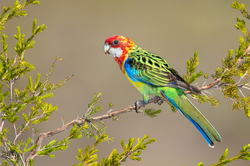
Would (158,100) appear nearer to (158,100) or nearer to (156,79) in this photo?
(158,100)

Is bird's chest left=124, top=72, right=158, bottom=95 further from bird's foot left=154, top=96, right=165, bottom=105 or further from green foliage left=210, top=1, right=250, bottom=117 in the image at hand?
green foliage left=210, top=1, right=250, bottom=117

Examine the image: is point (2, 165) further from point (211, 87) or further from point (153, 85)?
point (211, 87)

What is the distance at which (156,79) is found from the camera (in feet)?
12.7

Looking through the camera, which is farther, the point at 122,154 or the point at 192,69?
the point at 192,69

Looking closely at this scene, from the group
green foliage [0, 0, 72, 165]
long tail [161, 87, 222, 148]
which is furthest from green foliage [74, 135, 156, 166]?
long tail [161, 87, 222, 148]

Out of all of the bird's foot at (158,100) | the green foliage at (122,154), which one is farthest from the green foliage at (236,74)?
the green foliage at (122,154)

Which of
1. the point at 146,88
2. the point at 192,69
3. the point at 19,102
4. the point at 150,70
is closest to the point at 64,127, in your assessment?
the point at 19,102

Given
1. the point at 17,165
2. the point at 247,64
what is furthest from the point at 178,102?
the point at 17,165

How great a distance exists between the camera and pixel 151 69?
4.02m

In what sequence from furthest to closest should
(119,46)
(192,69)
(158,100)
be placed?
(119,46), (158,100), (192,69)

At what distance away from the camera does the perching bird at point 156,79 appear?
129 inches

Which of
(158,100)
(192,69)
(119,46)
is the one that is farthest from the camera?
(119,46)

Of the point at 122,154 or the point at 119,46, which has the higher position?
the point at 119,46

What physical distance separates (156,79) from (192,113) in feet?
2.67
